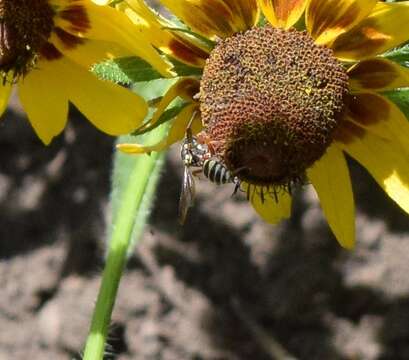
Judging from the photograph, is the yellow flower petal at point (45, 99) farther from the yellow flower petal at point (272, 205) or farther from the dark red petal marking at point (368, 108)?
the dark red petal marking at point (368, 108)

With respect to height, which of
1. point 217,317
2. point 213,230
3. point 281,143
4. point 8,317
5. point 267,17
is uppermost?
point 267,17

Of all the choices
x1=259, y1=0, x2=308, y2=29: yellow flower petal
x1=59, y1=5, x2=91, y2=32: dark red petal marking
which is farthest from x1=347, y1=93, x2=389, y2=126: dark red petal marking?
x1=59, y1=5, x2=91, y2=32: dark red petal marking

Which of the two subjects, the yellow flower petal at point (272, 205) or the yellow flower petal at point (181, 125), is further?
the yellow flower petal at point (272, 205)

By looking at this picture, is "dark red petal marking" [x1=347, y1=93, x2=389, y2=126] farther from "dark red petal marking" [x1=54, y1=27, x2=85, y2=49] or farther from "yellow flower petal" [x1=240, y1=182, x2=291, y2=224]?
"dark red petal marking" [x1=54, y1=27, x2=85, y2=49]

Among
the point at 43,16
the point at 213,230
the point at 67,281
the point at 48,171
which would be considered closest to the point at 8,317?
the point at 67,281

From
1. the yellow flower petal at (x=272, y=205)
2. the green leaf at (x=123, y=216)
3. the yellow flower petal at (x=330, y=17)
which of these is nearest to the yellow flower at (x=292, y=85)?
the yellow flower petal at (x=330, y=17)

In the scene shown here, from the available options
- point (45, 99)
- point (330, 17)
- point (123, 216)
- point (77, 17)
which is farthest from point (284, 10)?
point (123, 216)

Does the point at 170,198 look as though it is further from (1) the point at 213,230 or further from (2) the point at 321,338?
(2) the point at 321,338
